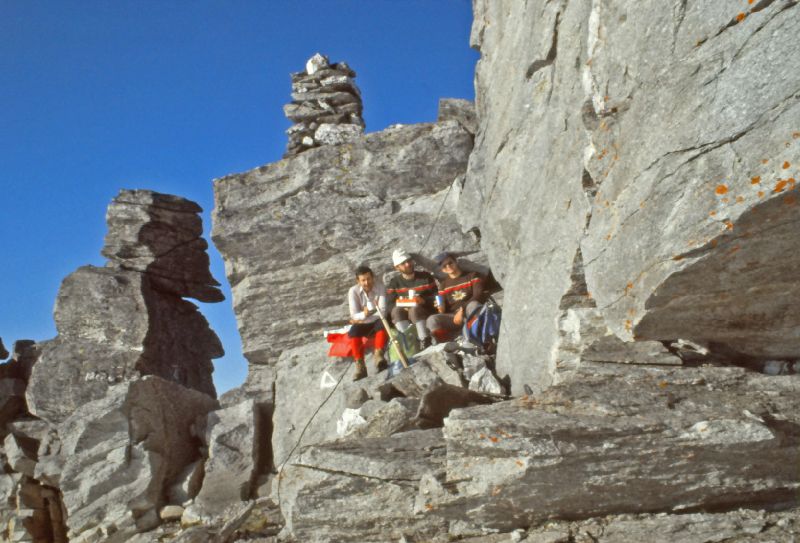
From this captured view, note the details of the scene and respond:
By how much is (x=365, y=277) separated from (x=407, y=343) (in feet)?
5.86

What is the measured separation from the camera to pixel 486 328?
12086 millimetres

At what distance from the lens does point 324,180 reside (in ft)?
54.6

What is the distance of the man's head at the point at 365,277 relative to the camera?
46.2ft

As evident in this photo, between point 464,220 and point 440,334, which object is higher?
point 464,220

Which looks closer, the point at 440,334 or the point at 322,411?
the point at 440,334

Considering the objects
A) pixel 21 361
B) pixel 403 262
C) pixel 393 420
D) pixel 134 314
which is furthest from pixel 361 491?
pixel 21 361

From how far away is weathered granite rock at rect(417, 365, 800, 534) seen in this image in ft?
21.0

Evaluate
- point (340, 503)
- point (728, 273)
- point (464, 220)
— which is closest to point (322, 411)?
point (464, 220)

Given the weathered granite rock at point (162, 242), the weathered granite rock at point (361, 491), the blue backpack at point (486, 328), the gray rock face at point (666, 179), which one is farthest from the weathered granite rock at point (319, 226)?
the weathered granite rock at point (361, 491)

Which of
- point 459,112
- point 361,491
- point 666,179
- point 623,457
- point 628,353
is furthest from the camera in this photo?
point 459,112

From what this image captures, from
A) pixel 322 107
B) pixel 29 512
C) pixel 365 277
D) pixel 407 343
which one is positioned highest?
pixel 322 107

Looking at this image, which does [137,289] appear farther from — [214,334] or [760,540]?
[760,540]

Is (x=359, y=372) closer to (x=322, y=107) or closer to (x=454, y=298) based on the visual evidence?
(x=454, y=298)

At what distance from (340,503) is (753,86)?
6.20 metres
